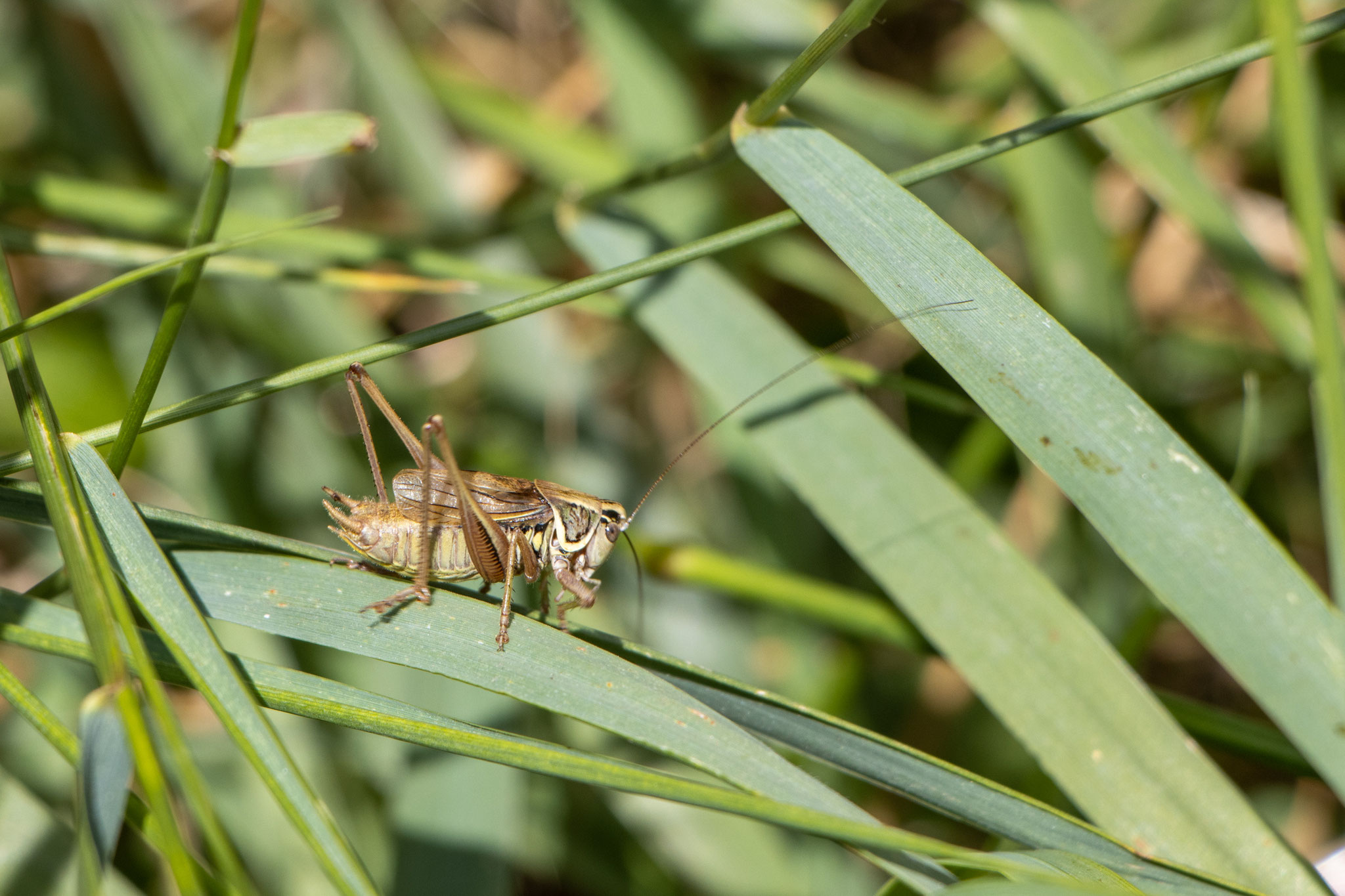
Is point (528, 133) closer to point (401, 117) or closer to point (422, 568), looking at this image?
point (401, 117)

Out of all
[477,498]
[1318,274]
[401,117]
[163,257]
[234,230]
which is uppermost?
[401,117]

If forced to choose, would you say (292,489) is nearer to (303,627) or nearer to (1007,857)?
(303,627)

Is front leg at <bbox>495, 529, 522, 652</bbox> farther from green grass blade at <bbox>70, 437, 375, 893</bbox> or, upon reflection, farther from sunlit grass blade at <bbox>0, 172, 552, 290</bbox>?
sunlit grass blade at <bbox>0, 172, 552, 290</bbox>

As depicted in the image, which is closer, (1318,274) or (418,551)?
(418,551)

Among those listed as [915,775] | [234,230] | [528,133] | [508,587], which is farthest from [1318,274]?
[234,230]

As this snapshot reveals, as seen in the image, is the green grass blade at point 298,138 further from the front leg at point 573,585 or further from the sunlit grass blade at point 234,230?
the front leg at point 573,585
